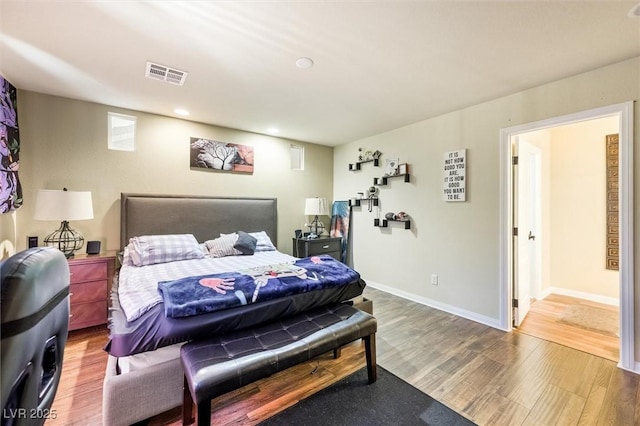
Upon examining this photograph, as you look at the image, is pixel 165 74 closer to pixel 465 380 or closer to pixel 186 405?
pixel 186 405

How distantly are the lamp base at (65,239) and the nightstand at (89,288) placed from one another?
0.87ft

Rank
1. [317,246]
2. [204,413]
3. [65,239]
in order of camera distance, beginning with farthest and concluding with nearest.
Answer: [317,246]
[65,239]
[204,413]

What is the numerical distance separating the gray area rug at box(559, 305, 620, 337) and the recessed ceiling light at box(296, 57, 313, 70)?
3.97 m

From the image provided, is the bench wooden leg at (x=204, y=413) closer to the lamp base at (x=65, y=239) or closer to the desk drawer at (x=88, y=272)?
the desk drawer at (x=88, y=272)

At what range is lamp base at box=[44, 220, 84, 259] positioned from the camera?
287cm

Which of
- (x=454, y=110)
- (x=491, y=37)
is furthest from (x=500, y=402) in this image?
(x=454, y=110)

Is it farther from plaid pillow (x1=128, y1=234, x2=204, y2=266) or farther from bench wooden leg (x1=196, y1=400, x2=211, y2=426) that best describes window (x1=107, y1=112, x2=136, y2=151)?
bench wooden leg (x1=196, y1=400, x2=211, y2=426)

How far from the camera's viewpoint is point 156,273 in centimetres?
249

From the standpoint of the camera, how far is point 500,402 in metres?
1.79

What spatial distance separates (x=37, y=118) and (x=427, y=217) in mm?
4747

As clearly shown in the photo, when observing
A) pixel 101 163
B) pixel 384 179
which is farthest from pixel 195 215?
pixel 384 179

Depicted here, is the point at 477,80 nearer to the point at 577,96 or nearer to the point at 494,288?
the point at 577,96

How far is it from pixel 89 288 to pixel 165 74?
7.55ft

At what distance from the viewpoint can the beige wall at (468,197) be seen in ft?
7.92
